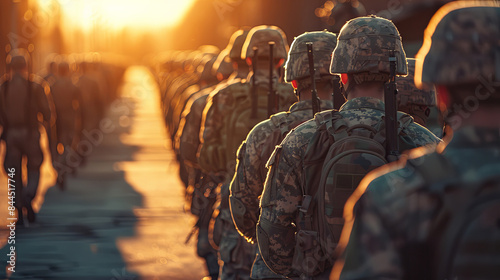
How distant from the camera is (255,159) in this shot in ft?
17.8

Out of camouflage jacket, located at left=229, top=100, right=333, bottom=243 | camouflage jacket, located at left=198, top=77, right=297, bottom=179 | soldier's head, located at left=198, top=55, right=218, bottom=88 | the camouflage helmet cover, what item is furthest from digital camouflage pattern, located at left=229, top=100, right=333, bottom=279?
soldier's head, located at left=198, top=55, right=218, bottom=88

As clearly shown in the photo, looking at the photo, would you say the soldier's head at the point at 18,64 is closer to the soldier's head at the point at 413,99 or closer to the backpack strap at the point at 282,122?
the soldier's head at the point at 413,99

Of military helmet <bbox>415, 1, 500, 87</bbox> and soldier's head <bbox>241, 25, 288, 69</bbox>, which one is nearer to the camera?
military helmet <bbox>415, 1, 500, 87</bbox>

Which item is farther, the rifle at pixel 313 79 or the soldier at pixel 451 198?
the rifle at pixel 313 79

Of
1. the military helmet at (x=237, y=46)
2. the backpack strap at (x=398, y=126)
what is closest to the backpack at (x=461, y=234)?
the backpack strap at (x=398, y=126)

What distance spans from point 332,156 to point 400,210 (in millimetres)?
1696

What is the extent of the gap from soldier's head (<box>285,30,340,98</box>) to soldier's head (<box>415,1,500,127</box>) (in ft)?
8.67

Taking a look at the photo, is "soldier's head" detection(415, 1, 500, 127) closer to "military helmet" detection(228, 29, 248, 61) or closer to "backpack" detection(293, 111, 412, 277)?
"backpack" detection(293, 111, 412, 277)

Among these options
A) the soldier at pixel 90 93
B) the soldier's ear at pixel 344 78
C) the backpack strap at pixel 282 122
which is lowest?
the soldier at pixel 90 93

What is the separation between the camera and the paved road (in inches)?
392

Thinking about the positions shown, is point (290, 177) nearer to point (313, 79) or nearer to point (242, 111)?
point (313, 79)

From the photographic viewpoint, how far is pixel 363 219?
7.49 ft

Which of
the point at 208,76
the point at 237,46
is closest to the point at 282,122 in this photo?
the point at 237,46

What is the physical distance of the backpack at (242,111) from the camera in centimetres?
717
